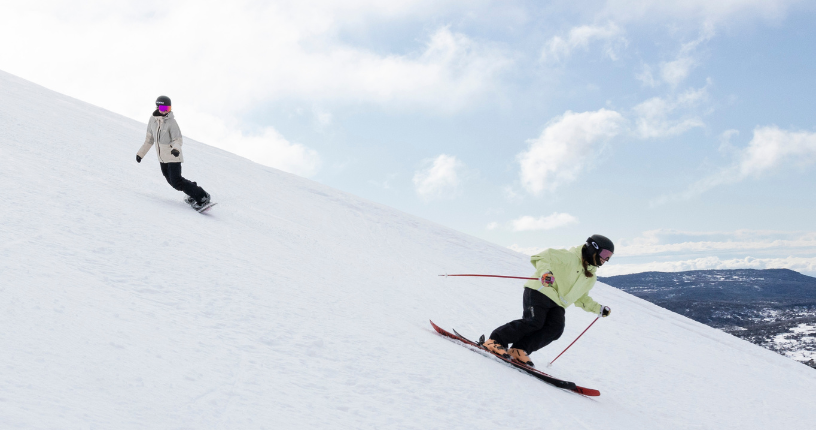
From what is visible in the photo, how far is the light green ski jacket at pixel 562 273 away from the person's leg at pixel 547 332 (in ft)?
0.33

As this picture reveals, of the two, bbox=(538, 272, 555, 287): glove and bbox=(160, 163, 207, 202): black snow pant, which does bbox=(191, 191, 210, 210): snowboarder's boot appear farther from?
bbox=(538, 272, 555, 287): glove

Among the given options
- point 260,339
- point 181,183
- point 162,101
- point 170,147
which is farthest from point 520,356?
point 162,101

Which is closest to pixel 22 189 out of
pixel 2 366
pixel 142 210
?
pixel 142 210

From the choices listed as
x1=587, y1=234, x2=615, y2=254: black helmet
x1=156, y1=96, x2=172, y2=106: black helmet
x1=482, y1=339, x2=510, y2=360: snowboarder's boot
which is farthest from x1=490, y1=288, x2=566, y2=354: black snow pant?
x1=156, y1=96, x2=172, y2=106: black helmet

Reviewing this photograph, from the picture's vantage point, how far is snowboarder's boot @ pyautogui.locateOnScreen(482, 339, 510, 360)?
4566 mm

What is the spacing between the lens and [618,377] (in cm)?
557

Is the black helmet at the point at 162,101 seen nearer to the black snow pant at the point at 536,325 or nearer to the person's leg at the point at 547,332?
the black snow pant at the point at 536,325

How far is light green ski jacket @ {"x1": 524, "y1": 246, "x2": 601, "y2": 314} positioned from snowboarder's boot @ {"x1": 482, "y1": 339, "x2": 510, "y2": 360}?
2.01 ft

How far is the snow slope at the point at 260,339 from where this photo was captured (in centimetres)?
229

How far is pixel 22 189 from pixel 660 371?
7786 millimetres

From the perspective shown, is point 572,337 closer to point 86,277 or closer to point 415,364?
point 415,364

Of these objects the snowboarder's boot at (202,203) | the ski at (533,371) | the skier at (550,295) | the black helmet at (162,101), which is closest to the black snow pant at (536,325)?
the skier at (550,295)

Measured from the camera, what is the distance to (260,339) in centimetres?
317

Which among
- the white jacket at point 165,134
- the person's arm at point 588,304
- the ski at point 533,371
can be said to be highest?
the white jacket at point 165,134
